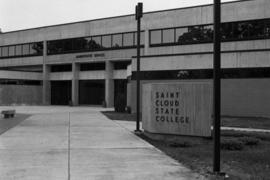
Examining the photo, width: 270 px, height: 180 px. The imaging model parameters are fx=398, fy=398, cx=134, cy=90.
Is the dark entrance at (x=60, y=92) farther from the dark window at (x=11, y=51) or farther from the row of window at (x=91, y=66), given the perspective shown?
the dark window at (x=11, y=51)

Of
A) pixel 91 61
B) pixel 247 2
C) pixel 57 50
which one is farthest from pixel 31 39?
pixel 247 2

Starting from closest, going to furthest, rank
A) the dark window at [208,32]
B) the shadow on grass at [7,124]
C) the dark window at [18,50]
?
the shadow on grass at [7,124]
the dark window at [208,32]
the dark window at [18,50]

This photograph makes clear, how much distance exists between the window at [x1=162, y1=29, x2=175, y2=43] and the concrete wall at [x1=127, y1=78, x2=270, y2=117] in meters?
16.5

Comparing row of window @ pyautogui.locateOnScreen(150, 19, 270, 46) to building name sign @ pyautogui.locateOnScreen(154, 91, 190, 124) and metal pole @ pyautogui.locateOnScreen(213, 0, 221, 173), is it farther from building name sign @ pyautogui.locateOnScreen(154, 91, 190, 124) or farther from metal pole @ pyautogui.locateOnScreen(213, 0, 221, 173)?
metal pole @ pyautogui.locateOnScreen(213, 0, 221, 173)

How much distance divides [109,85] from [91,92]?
467 cm

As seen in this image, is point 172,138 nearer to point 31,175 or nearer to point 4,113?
point 31,175

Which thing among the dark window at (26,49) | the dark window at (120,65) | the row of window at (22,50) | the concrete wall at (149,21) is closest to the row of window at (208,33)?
the concrete wall at (149,21)

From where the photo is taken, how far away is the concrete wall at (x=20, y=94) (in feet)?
166

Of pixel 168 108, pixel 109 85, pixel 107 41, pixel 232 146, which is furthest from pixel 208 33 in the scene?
pixel 232 146

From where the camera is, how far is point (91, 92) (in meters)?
53.0

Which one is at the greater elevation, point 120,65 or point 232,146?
point 120,65

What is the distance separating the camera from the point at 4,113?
2462 centimetres

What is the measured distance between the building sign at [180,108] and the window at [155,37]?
30.2 meters

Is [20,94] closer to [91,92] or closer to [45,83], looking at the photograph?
[45,83]
